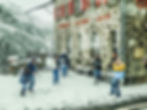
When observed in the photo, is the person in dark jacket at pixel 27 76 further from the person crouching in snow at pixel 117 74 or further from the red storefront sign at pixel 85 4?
the red storefront sign at pixel 85 4

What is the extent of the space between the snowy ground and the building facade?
1699mm

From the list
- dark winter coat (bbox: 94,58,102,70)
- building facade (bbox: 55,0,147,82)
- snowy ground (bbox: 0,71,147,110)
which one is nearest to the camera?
snowy ground (bbox: 0,71,147,110)

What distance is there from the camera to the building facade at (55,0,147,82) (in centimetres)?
1073

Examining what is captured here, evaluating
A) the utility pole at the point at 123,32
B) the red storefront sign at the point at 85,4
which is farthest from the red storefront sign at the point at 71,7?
the utility pole at the point at 123,32

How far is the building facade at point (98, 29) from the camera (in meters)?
10.7

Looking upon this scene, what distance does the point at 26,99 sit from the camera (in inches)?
317

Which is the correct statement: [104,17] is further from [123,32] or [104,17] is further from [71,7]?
[71,7]

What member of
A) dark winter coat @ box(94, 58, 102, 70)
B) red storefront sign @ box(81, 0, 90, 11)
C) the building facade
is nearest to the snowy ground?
dark winter coat @ box(94, 58, 102, 70)

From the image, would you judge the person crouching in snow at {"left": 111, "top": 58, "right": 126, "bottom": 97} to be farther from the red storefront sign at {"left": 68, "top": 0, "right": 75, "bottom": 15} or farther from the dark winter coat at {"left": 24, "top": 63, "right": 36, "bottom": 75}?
the red storefront sign at {"left": 68, "top": 0, "right": 75, "bottom": 15}

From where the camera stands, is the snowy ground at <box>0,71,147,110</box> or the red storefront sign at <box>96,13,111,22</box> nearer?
the snowy ground at <box>0,71,147,110</box>

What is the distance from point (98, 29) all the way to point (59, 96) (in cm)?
502

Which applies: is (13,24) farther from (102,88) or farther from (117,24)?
(117,24)

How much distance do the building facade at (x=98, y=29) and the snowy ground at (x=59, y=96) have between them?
5.57 ft

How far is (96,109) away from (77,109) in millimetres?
485
